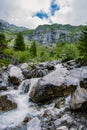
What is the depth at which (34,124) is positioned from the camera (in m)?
22.3

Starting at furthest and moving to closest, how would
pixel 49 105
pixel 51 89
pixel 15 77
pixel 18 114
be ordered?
pixel 15 77
pixel 51 89
pixel 49 105
pixel 18 114

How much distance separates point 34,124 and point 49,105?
5541 mm

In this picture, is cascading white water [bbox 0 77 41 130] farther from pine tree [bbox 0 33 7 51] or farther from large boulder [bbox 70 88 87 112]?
pine tree [bbox 0 33 7 51]

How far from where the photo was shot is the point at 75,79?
31.8 m

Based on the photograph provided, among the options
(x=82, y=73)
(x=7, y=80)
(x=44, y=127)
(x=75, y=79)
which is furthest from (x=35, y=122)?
(x=7, y=80)

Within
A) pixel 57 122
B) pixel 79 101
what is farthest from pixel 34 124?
pixel 79 101

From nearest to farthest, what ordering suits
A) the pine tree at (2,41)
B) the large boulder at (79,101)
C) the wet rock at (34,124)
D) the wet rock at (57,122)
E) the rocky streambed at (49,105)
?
1. the wet rock at (57,122)
2. the wet rock at (34,124)
3. the rocky streambed at (49,105)
4. the large boulder at (79,101)
5. the pine tree at (2,41)

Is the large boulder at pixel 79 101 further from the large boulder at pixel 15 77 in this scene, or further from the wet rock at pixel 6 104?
the large boulder at pixel 15 77

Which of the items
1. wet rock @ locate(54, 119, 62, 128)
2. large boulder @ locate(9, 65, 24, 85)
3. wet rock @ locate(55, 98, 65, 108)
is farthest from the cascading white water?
large boulder @ locate(9, 65, 24, 85)

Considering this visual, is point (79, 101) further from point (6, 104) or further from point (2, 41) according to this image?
point (2, 41)

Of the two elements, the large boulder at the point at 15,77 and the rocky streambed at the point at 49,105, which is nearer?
the rocky streambed at the point at 49,105

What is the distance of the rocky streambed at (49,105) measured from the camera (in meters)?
22.0

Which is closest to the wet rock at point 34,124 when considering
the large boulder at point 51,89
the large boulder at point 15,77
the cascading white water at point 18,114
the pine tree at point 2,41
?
the cascading white water at point 18,114

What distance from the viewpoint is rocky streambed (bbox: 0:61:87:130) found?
868 inches
